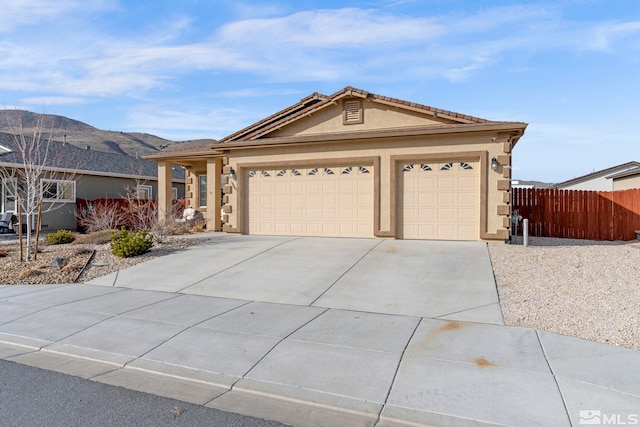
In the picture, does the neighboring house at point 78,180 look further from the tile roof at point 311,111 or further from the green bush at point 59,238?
the tile roof at point 311,111

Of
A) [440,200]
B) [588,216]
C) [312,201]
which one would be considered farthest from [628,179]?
[312,201]

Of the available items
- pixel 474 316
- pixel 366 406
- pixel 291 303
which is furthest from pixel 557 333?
pixel 291 303

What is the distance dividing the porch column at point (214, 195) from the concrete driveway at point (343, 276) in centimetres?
526

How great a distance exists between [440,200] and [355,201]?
2.69 m

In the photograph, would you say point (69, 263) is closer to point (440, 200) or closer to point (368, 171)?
point (368, 171)

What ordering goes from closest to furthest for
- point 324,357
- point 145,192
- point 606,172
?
point 324,357 → point 145,192 → point 606,172

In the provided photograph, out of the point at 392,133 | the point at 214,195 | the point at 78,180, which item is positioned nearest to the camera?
the point at 392,133

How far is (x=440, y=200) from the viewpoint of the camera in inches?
514

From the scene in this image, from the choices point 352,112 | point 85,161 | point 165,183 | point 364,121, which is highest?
point 352,112

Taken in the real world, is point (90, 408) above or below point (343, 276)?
below

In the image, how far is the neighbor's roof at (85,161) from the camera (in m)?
21.0

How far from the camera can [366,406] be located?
409 cm

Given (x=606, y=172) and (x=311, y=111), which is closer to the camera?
(x=311, y=111)

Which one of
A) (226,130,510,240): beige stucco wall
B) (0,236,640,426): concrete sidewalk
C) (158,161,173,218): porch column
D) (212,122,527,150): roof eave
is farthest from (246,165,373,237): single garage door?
(158,161,173,218): porch column
